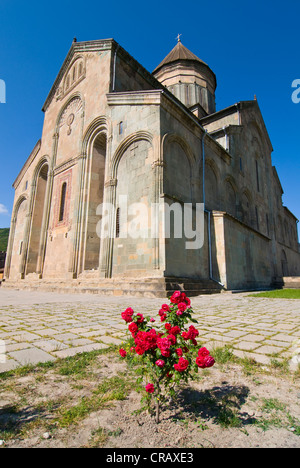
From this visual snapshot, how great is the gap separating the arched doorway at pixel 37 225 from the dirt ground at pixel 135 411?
18.5 m

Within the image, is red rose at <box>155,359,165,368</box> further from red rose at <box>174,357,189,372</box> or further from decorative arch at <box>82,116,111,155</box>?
decorative arch at <box>82,116,111,155</box>

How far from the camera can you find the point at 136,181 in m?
12.0

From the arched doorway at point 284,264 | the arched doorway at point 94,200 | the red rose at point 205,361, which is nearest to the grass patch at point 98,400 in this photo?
the red rose at point 205,361

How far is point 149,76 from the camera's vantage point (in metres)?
18.3

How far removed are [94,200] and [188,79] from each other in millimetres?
17325

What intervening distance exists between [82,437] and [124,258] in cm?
1028

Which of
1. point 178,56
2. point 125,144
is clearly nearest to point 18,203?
point 125,144

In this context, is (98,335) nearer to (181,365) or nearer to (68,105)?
(181,365)

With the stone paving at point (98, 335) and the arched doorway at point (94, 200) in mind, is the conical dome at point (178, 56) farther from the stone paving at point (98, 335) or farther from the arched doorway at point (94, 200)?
the stone paving at point (98, 335)

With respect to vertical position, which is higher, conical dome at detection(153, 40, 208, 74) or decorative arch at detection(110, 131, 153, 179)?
conical dome at detection(153, 40, 208, 74)

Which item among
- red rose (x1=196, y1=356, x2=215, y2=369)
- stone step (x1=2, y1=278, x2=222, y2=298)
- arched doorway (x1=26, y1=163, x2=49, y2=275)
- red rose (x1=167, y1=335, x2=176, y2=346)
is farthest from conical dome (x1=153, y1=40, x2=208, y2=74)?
red rose (x1=196, y1=356, x2=215, y2=369)

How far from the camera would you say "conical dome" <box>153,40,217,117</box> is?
24.6 metres

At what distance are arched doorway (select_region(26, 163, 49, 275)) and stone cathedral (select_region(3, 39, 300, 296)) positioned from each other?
88mm
